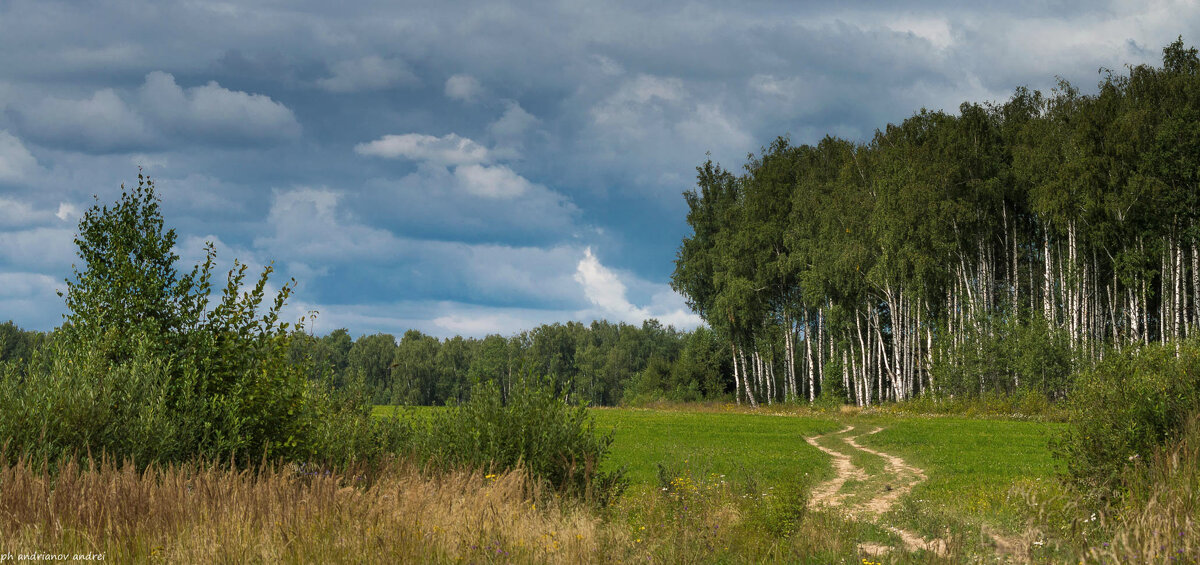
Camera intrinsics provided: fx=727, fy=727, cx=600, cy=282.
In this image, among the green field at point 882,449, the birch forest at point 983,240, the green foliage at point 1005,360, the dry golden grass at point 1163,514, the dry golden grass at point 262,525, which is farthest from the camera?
the green foliage at point 1005,360

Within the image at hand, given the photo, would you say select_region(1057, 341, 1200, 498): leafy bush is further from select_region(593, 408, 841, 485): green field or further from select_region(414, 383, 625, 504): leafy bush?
select_region(414, 383, 625, 504): leafy bush

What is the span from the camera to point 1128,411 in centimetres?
1048

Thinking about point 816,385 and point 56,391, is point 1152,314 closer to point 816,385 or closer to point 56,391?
point 816,385

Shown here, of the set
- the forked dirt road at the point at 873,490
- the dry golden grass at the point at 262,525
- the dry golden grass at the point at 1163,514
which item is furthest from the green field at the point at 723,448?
the dry golden grass at the point at 262,525

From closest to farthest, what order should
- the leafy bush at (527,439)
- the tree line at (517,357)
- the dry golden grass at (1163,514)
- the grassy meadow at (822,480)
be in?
the dry golden grass at (1163,514) < the grassy meadow at (822,480) < the leafy bush at (527,439) < the tree line at (517,357)

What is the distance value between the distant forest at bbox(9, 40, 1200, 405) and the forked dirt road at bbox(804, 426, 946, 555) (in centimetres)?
1158

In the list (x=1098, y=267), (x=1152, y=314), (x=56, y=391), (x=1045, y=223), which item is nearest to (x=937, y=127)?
(x=1045, y=223)

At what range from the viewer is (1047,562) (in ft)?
28.7

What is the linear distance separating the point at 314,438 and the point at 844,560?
289 inches

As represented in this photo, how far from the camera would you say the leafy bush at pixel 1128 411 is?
10.3 metres

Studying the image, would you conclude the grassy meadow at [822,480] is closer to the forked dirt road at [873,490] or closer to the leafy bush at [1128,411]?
the forked dirt road at [873,490]

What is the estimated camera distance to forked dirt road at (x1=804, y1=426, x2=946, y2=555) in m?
10.6

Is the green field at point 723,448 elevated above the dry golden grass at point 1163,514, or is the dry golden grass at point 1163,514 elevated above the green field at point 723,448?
the dry golden grass at point 1163,514

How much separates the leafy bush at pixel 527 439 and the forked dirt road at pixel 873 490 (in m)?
4.04
